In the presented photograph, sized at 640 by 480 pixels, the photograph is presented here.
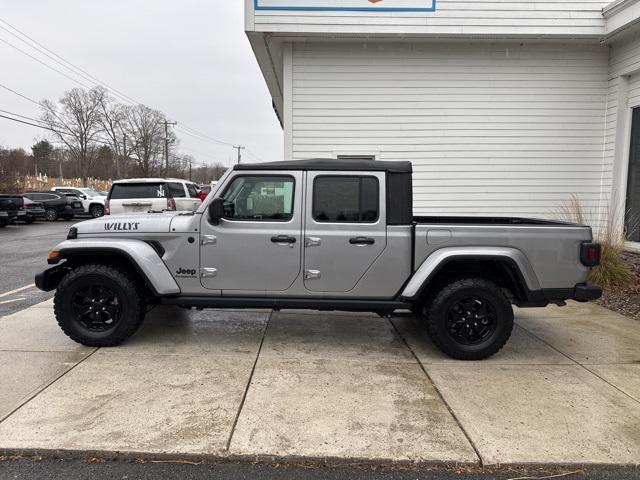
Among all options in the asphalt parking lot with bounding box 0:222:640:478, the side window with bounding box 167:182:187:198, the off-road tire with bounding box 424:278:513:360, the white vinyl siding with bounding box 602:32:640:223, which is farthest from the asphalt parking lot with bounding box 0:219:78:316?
the white vinyl siding with bounding box 602:32:640:223

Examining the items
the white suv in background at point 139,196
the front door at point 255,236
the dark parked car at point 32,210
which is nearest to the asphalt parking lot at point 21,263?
the white suv in background at point 139,196

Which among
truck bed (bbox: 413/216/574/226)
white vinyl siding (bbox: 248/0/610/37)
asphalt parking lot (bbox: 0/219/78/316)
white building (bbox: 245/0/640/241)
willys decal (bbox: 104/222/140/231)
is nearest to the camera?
willys decal (bbox: 104/222/140/231)

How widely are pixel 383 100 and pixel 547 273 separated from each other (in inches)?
215

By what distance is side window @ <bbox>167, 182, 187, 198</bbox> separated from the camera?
11.6 m

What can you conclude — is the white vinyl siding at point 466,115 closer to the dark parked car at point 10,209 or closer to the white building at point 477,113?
the white building at point 477,113

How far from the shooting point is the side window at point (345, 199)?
14.6ft

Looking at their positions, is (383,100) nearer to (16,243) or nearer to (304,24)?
(304,24)

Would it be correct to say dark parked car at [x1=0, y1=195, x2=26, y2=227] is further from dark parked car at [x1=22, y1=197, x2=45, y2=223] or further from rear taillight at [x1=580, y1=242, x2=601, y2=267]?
rear taillight at [x1=580, y1=242, x2=601, y2=267]

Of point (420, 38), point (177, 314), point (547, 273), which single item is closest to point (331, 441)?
point (547, 273)

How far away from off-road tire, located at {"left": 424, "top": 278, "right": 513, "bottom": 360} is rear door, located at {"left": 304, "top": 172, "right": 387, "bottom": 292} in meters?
0.77

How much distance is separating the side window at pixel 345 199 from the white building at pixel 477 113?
443 cm

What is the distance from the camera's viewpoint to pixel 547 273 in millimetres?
4316

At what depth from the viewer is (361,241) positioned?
437cm

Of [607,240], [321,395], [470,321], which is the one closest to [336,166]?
[470,321]
